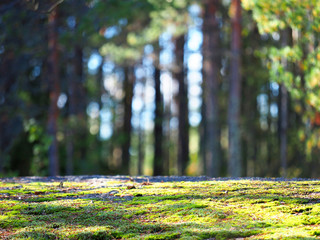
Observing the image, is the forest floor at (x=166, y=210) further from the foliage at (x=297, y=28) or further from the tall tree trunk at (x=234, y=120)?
the tall tree trunk at (x=234, y=120)

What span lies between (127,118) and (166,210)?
23033 millimetres

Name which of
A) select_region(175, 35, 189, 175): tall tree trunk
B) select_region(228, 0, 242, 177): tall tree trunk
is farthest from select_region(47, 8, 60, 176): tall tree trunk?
select_region(175, 35, 189, 175): tall tree trunk

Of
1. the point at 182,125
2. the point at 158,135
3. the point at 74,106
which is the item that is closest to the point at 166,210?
the point at 74,106

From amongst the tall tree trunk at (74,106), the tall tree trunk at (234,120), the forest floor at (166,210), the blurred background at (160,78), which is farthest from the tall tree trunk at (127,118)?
the forest floor at (166,210)

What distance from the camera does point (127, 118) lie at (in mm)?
29094

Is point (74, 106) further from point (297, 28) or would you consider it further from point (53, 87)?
point (297, 28)

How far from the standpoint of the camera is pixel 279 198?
20.8ft

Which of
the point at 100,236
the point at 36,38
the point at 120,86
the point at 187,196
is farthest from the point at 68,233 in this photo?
the point at 120,86

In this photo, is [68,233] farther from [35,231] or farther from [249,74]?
[249,74]

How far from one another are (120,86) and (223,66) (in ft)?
35.5

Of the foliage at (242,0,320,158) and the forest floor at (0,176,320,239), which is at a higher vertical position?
the foliage at (242,0,320,158)

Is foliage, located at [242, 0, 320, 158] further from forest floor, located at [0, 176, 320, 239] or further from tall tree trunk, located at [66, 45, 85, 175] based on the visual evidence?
tall tree trunk, located at [66, 45, 85, 175]

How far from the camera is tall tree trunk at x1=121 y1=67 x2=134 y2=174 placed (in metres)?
27.5

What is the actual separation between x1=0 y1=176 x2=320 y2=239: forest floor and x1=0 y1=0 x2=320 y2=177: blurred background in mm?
6007
